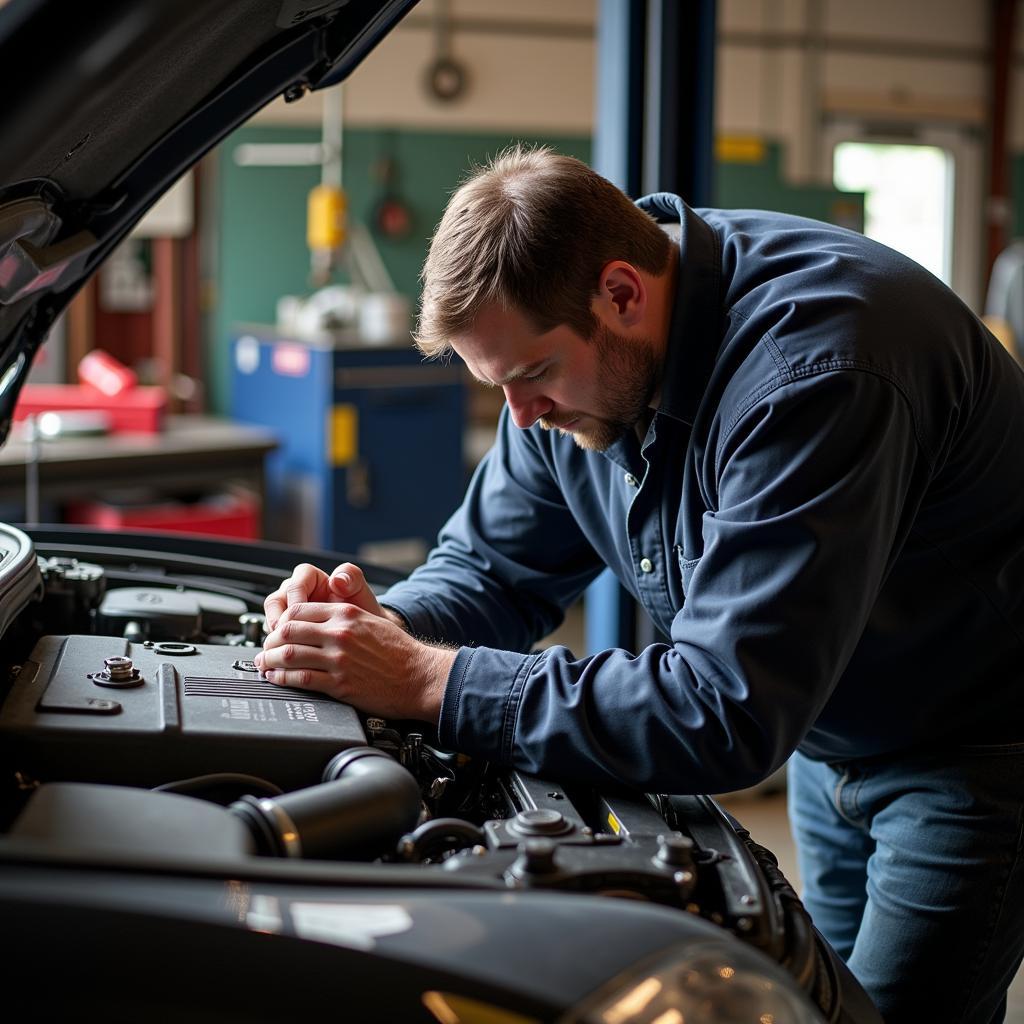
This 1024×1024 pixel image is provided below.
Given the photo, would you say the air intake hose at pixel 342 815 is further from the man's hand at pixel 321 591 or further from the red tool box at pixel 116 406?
the red tool box at pixel 116 406

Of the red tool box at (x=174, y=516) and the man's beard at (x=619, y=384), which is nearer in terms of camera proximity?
the man's beard at (x=619, y=384)

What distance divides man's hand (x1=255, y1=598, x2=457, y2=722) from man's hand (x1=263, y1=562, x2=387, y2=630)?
116 mm

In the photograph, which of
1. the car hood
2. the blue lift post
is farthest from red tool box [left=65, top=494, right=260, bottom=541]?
the car hood

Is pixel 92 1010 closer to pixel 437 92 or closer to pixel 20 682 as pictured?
pixel 20 682

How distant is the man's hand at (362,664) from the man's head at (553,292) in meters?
0.30

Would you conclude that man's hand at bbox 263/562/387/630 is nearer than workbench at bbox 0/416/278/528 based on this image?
Yes

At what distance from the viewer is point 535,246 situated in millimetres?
1376

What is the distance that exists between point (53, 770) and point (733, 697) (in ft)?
2.06

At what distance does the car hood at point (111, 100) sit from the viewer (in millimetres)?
1138

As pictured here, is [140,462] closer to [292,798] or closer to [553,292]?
[553,292]

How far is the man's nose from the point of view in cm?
148

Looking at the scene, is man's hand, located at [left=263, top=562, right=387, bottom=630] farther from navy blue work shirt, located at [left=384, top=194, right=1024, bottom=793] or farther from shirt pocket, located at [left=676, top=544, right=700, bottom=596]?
shirt pocket, located at [left=676, top=544, right=700, bottom=596]

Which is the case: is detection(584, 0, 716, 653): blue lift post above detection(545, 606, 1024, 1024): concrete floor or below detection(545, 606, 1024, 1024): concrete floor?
above

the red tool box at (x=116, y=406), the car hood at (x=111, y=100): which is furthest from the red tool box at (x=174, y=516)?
the car hood at (x=111, y=100)
